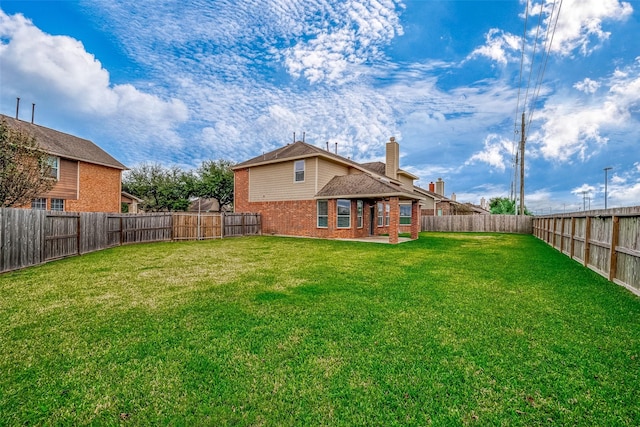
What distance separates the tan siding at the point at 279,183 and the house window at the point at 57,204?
10891mm

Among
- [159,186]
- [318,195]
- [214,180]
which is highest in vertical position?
[214,180]

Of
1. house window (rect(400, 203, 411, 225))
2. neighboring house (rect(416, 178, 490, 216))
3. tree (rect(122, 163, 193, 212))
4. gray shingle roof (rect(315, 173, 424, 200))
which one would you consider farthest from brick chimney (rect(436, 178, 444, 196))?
tree (rect(122, 163, 193, 212))

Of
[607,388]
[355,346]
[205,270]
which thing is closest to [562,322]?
[607,388]

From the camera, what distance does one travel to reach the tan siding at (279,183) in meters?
17.3

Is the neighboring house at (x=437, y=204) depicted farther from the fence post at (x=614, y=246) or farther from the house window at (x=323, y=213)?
the fence post at (x=614, y=246)

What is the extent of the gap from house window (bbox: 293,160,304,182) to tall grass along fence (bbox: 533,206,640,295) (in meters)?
12.8

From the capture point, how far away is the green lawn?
2221 mm

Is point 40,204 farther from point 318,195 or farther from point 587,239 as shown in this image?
point 587,239

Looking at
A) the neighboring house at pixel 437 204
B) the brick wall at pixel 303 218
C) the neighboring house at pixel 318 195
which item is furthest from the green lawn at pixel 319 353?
the neighboring house at pixel 437 204

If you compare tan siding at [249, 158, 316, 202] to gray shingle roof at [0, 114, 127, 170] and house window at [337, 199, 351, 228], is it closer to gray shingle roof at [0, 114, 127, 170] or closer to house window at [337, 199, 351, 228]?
house window at [337, 199, 351, 228]

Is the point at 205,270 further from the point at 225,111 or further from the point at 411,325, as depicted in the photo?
the point at 225,111

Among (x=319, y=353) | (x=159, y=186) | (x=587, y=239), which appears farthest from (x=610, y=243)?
(x=159, y=186)

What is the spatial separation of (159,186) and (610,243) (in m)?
40.2

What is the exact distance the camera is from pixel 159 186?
35938 millimetres
